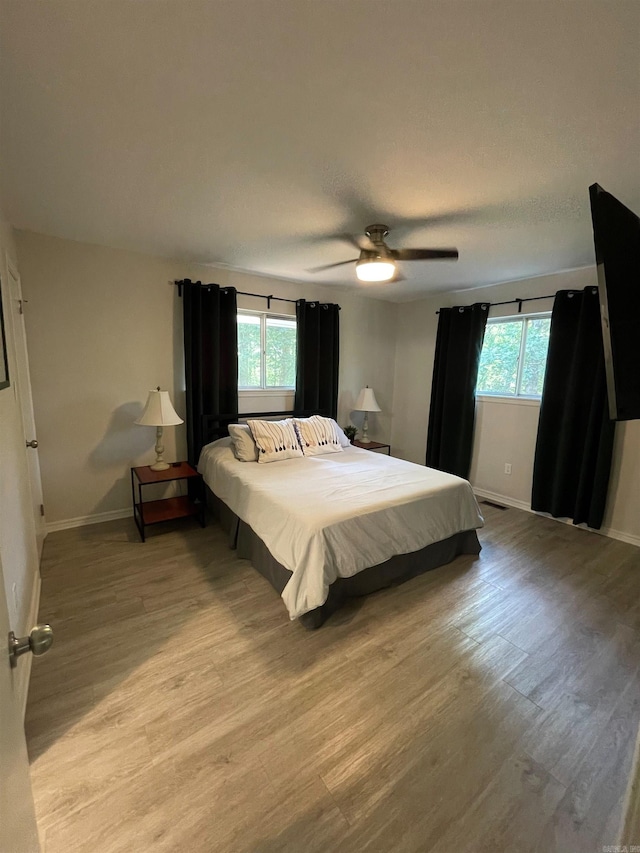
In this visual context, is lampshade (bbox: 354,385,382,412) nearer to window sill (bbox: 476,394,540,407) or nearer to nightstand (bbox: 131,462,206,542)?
window sill (bbox: 476,394,540,407)

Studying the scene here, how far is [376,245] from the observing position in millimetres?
2391

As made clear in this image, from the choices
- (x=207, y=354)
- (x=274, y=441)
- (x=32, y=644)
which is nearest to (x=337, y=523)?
(x=274, y=441)

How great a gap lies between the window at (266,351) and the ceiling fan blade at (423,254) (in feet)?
6.34

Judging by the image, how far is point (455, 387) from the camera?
4281 mm

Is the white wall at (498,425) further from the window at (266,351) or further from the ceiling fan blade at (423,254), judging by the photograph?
the ceiling fan blade at (423,254)

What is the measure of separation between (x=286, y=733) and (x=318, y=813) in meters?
0.29

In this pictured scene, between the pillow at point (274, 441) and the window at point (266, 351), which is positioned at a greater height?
the window at point (266, 351)

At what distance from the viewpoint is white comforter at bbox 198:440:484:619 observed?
1956mm

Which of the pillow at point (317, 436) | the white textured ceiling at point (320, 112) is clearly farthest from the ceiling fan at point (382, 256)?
the pillow at point (317, 436)

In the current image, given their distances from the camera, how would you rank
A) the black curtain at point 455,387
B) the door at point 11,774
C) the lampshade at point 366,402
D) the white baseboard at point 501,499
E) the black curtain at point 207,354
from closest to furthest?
1. the door at point 11,774
2. the black curtain at point 207,354
3. the white baseboard at point 501,499
4. the black curtain at point 455,387
5. the lampshade at point 366,402

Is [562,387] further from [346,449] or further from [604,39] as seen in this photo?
[604,39]

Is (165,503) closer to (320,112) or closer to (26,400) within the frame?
(26,400)

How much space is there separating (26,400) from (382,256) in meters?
2.69

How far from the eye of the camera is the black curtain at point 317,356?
408 cm
